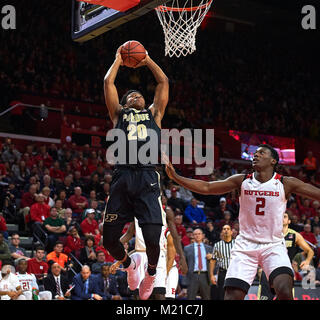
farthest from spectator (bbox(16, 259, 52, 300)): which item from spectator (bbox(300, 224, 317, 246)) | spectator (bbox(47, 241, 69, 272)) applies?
A: spectator (bbox(300, 224, 317, 246))

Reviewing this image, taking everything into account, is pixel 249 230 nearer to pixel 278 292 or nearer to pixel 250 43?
pixel 278 292

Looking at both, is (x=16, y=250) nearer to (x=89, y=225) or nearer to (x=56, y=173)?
(x=89, y=225)

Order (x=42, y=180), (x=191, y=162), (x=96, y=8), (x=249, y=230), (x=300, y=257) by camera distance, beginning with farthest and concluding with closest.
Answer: (x=191, y=162) → (x=42, y=180) → (x=300, y=257) → (x=96, y=8) → (x=249, y=230)

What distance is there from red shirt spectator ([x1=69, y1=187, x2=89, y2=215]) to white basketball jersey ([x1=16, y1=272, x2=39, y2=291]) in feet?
11.3

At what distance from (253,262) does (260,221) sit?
Result: 1.38ft

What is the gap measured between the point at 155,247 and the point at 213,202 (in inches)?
463

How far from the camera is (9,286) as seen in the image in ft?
32.5

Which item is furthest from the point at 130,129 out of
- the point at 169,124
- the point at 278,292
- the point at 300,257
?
the point at 169,124

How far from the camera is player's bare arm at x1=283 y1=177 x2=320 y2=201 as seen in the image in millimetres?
5719

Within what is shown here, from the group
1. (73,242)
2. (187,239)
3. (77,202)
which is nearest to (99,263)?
(73,242)

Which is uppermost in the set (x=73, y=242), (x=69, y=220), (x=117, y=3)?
(x=117, y=3)

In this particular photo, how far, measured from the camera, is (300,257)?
13.1 metres

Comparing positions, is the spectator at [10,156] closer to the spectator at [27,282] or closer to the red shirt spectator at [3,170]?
the red shirt spectator at [3,170]

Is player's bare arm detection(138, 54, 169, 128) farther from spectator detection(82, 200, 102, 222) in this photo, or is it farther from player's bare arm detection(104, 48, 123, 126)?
spectator detection(82, 200, 102, 222)
